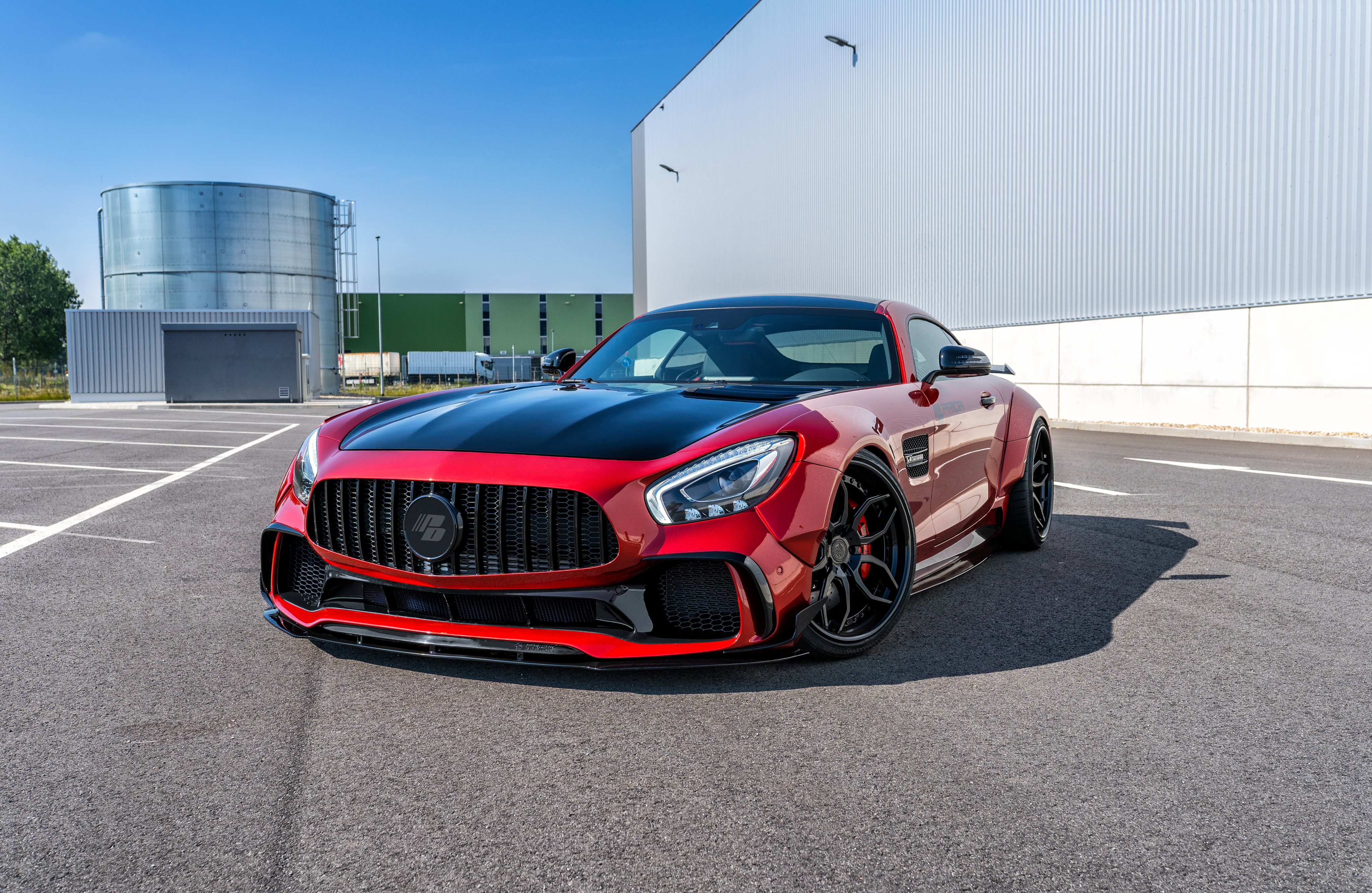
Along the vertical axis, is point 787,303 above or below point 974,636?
above

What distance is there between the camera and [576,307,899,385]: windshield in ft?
14.2

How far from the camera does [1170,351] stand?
17.2 m

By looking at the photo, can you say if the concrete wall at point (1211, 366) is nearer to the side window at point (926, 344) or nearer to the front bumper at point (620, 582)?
the side window at point (926, 344)

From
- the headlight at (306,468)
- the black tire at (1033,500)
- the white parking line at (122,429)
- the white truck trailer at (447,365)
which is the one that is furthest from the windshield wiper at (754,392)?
the white truck trailer at (447,365)

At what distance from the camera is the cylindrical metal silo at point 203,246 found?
43.2 metres

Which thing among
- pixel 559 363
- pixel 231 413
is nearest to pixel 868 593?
pixel 559 363

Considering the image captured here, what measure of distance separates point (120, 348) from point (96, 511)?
33.5m

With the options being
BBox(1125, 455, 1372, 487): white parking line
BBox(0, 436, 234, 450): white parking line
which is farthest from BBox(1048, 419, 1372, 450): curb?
BBox(0, 436, 234, 450): white parking line

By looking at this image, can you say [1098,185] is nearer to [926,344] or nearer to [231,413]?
[926,344]

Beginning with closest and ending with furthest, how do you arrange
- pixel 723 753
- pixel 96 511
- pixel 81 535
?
pixel 723 753 → pixel 81 535 → pixel 96 511

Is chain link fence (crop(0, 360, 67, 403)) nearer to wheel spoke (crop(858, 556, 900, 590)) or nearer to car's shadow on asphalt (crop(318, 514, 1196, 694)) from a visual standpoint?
car's shadow on asphalt (crop(318, 514, 1196, 694))

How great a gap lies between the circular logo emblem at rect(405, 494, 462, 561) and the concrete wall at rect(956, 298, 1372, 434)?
14.6 meters

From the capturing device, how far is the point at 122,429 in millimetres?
18156

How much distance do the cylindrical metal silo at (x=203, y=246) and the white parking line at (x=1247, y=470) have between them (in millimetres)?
37041
